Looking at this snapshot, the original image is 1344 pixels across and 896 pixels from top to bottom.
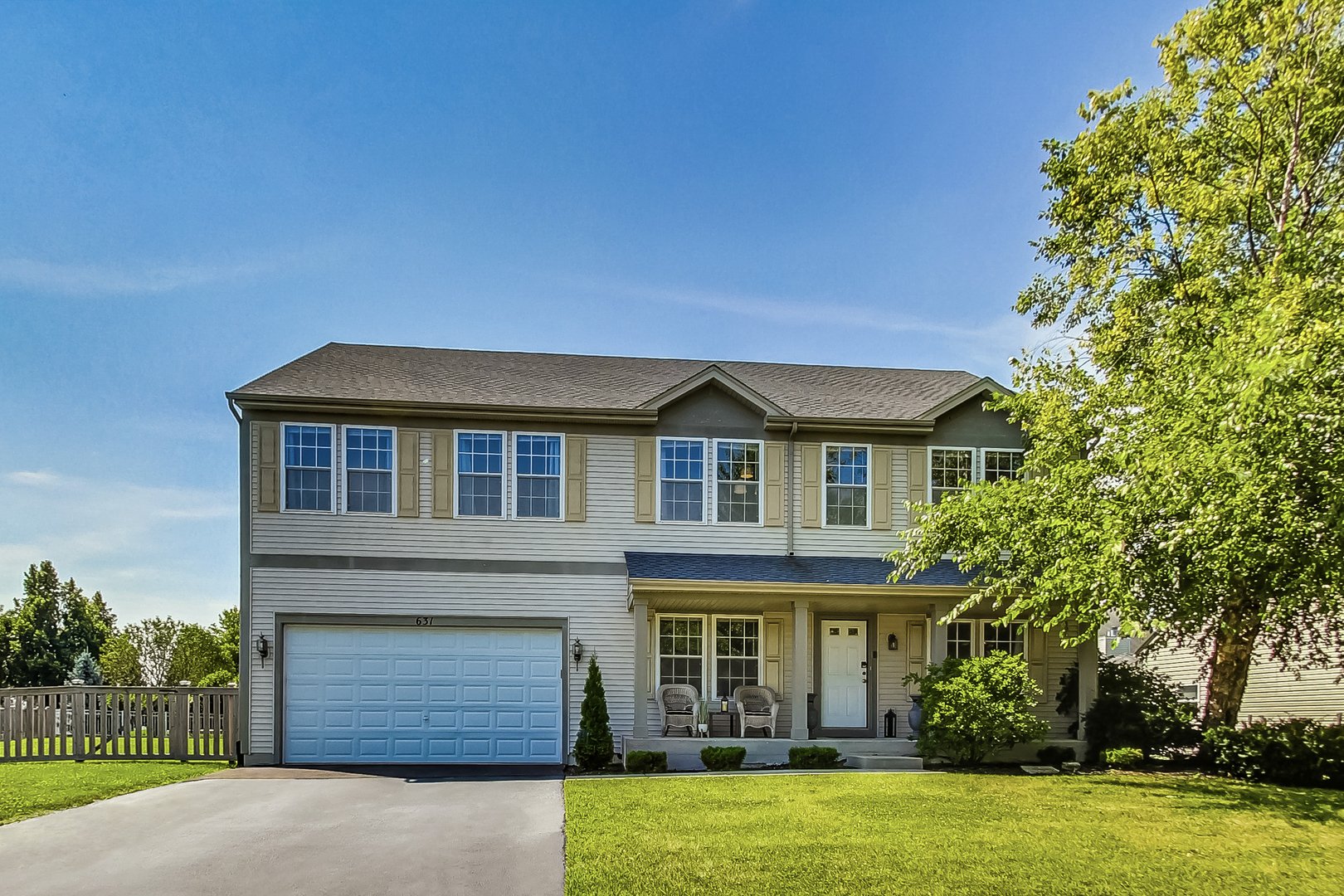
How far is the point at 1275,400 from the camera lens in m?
10.0

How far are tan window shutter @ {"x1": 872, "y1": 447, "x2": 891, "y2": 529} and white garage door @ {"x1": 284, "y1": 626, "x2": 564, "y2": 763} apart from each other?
5954 millimetres

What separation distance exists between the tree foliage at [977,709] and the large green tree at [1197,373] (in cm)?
125

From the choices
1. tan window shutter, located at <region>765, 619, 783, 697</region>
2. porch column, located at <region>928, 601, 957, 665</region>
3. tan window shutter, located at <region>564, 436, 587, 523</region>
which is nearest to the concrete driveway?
tan window shutter, located at <region>564, 436, 587, 523</region>

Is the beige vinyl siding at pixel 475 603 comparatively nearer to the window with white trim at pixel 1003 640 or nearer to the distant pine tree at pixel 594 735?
the distant pine tree at pixel 594 735

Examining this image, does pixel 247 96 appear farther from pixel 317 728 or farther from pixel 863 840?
pixel 863 840

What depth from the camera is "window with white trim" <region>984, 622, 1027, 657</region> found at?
54.3 feet

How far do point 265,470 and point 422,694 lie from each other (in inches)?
177

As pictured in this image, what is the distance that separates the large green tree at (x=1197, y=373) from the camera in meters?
10.4

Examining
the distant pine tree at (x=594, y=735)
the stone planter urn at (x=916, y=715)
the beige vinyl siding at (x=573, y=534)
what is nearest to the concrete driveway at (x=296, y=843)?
the distant pine tree at (x=594, y=735)

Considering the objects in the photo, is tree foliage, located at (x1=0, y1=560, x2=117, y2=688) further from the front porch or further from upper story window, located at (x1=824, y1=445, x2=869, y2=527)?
upper story window, located at (x1=824, y1=445, x2=869, y2=527)

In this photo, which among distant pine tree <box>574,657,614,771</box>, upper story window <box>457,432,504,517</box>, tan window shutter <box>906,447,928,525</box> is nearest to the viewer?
distant pine tree <box>574,657,614,771</box>

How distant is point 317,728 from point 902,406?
37.7 ft

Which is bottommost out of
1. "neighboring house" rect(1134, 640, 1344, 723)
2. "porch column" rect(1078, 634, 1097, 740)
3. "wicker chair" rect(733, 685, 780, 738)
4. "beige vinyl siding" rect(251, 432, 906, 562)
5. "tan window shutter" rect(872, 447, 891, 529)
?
"neighboring house" rect(1134, 640, 1344, 723)

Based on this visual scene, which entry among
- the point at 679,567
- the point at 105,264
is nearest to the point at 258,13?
the point at 105,264
